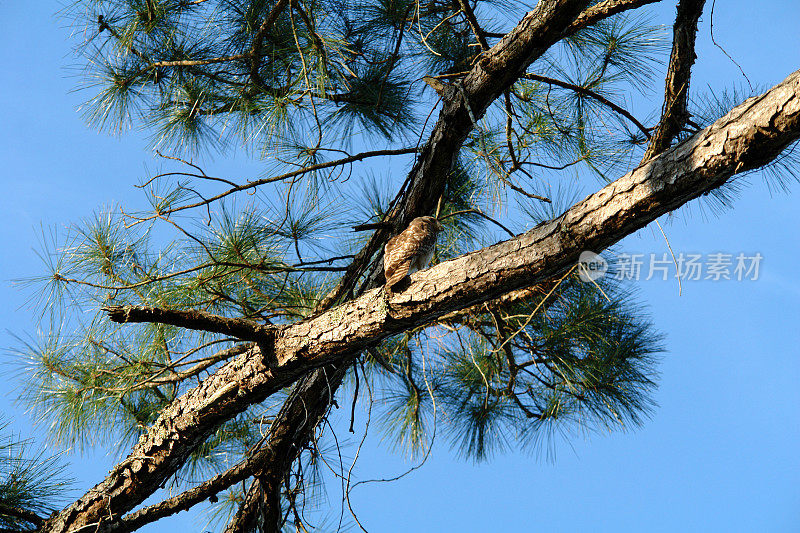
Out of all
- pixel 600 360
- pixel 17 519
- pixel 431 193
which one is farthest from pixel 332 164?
pixel 17 519

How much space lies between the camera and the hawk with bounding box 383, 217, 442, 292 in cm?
126

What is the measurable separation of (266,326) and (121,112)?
134 centimetres

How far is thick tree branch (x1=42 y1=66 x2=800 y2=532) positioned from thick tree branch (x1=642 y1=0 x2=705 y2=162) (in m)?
0.66

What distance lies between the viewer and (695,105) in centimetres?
191

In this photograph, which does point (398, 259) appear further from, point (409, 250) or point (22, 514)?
point (22, 514)

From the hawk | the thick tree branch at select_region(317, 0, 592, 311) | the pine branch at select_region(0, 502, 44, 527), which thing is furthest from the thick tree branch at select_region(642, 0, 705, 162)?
the pine branch at select_region(0, 502, 44, 527)

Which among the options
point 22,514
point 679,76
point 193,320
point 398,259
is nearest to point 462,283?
point 398,259

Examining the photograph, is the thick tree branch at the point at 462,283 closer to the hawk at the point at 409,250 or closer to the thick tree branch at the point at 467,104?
the hawk at the point at 409,250

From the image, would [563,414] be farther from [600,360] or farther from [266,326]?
[266,326]

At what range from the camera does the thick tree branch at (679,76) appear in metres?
1.56

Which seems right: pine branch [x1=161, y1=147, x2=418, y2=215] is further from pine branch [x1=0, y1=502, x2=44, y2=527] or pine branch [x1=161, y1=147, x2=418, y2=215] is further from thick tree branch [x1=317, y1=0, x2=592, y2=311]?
pine branch [x1=0, y1=502, x2=44, y2=527]

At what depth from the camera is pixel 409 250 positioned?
132cm

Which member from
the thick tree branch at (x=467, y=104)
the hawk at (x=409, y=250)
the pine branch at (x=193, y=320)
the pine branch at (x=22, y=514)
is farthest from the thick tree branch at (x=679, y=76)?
the pine branch at (x=22, y=514)

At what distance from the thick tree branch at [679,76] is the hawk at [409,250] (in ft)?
2.00
